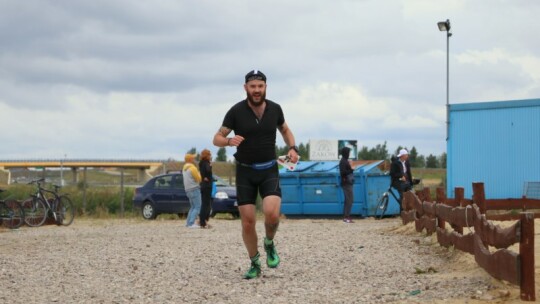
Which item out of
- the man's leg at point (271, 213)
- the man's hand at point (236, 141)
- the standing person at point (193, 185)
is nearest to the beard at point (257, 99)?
the man's hand at point (236, 141)

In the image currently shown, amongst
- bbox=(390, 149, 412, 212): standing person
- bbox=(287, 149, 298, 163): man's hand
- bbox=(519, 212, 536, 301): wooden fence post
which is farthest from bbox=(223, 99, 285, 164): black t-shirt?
bbox=(390, 149, 412, 212): standing person

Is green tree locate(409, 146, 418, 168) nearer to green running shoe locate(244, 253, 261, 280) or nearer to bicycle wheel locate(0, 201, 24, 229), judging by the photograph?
bicycle wheel locate(0, 201, 24, 229)

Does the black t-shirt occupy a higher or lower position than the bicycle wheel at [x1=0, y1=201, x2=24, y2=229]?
higher

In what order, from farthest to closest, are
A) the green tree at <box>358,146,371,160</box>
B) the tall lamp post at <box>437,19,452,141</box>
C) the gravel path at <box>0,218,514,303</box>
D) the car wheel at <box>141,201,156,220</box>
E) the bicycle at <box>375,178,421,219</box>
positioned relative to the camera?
the green tree at <box>358,146,371,160</box>
the tall lamp post at <box>437,19,452,141</box>
the car wheel at <box>141,201,156,220</box>
the bicycle at <box>375,178,421,219</box>
the gravel path at <box>0,218,514,303</box>

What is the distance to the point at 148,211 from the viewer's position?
28.6 meters

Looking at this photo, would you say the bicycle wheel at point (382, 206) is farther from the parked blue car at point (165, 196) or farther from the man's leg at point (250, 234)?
the man's leg at point (250, 234)

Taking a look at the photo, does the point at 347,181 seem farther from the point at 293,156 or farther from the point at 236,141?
the point at 236,141

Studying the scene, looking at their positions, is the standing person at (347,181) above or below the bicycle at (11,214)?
above

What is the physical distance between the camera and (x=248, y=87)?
30.9 feet

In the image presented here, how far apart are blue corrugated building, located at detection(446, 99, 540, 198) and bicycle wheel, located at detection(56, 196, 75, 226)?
42.8ft

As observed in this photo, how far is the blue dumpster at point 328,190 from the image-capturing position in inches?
1008

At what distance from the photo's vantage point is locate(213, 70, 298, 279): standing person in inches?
370

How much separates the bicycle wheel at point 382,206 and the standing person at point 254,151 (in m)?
15.4

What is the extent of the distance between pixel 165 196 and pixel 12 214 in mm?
7156
